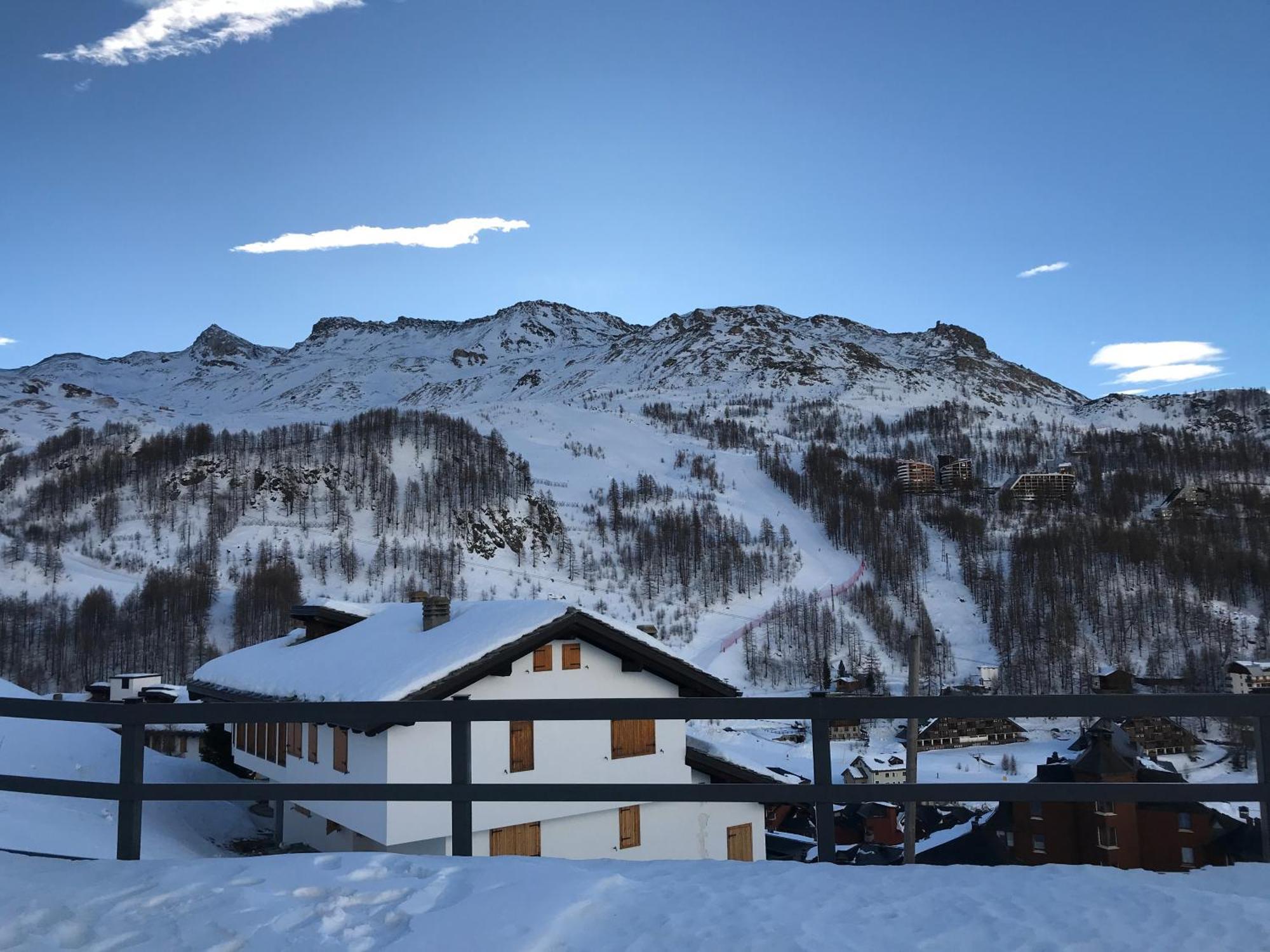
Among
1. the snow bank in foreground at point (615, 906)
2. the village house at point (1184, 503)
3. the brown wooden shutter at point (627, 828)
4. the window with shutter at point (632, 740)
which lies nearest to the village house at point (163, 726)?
the window with shutter at point (632, 740)

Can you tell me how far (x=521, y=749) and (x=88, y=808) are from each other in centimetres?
880

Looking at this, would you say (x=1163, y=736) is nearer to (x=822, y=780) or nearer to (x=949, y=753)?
(x=949, y=753)

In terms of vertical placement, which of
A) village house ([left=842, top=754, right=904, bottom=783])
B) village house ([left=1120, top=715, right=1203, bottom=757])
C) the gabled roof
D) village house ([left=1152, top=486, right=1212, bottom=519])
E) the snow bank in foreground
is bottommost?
village house ([left=842, top=754, right=904, bottom=783])

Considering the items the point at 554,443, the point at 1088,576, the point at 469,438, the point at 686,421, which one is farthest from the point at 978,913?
the point at 686,421

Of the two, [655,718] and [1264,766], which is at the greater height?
[655,718]

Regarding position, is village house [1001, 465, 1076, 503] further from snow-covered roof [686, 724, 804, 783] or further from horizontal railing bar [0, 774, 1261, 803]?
horizontal railing bar [0, 774, 1261, 803]

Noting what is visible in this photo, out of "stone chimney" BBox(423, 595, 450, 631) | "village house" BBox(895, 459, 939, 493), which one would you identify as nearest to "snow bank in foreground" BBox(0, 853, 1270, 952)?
"stone chimney" BBox(423, 595, 450, 631)

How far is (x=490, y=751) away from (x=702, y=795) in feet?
44.5

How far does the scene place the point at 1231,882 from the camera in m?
4.48

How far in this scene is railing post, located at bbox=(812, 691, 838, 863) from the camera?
15.1 feet

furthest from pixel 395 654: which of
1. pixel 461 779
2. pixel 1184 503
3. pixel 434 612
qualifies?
pixel 1184 503

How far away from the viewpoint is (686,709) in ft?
15.2

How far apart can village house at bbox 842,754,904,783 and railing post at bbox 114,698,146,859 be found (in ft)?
132

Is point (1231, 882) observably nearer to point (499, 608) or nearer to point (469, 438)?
point (499, 608)
